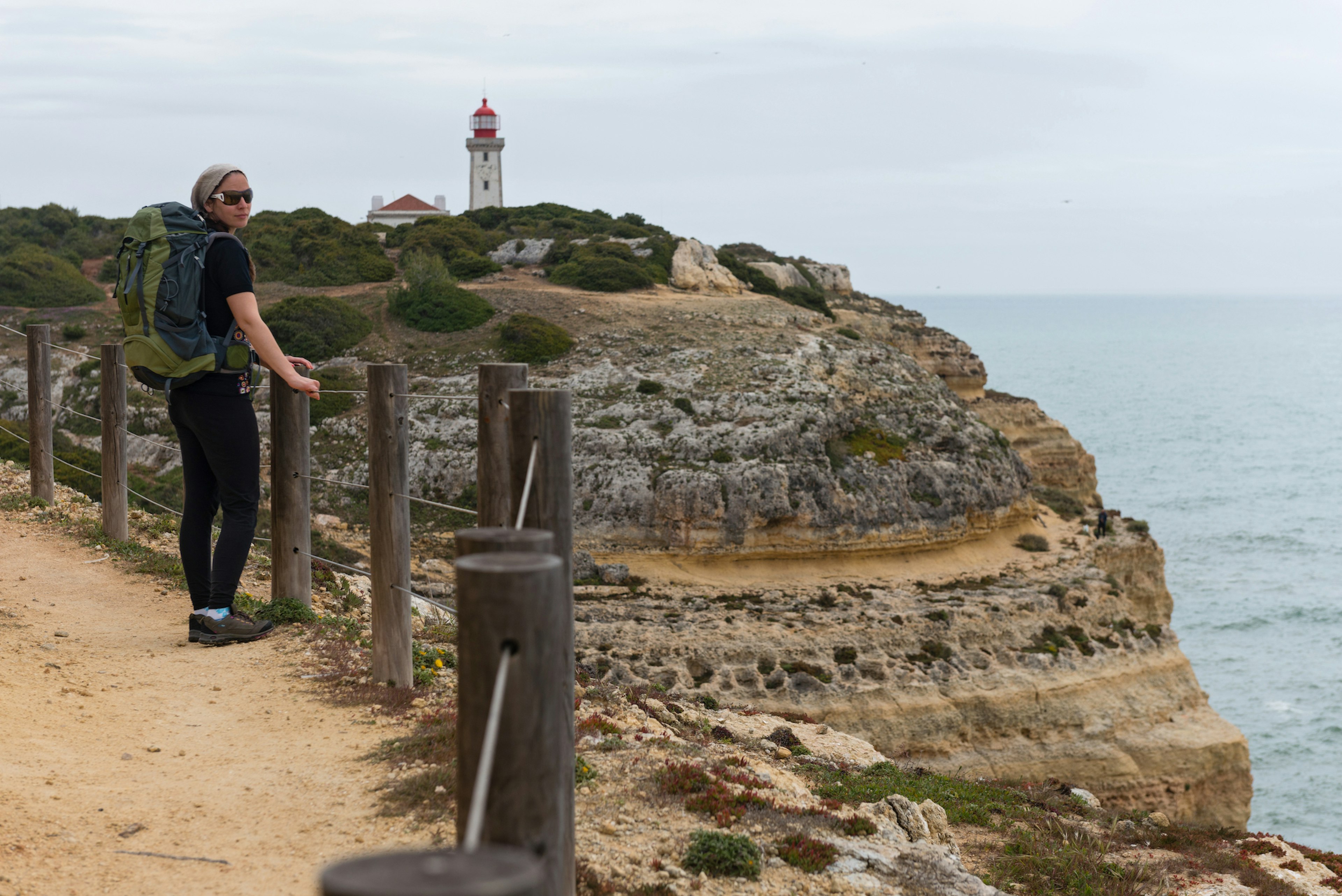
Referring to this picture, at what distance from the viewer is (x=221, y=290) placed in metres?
5.85

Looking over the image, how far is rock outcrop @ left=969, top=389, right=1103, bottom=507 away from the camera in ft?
119

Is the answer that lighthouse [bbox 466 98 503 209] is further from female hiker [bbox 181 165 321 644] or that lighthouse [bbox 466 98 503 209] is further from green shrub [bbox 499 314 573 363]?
female hiker [bbox 181 165 321 644]

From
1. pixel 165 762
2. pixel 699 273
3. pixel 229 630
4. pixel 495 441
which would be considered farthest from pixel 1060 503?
pixel 165 762

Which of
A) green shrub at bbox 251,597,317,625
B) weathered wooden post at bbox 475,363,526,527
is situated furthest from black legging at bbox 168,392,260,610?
weathered wooden post at bbox 475,363,526,527

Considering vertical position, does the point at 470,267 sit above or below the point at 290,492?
above

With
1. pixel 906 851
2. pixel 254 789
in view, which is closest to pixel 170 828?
pixel 254 789

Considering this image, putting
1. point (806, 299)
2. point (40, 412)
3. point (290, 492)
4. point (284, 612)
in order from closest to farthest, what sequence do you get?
point (290, 492)
point (284, 612)
point (40, 412)
point (806, 299)

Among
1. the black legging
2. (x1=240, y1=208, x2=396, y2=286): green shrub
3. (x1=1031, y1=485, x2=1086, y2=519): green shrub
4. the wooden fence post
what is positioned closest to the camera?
the wooden fence post

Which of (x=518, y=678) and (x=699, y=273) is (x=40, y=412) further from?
(x=699, y=273)

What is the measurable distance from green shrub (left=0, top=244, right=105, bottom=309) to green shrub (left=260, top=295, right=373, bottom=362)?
8968mm

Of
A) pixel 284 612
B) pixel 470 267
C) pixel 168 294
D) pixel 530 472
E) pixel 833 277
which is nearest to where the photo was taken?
pixel 530 472

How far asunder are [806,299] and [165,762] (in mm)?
35915

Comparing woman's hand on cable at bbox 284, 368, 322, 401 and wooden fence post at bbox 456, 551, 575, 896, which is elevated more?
woman's hand on cable at bbox 284, 368, 322, 401

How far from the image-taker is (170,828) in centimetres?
411
